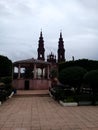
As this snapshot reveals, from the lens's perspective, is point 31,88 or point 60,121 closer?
point 60,121

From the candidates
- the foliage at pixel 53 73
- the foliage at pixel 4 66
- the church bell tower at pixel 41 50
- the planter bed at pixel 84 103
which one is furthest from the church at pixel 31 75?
the planter bed at pixel 84 103

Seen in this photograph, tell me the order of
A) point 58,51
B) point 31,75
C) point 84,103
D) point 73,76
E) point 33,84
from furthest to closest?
point 58,51 → point 31,75 → point 33,84 → point 73,76 → point 84,103

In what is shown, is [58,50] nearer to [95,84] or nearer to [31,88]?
[31,88]

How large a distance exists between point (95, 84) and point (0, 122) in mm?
9155

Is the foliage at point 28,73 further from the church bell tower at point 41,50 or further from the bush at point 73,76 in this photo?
the bush at point 73,76

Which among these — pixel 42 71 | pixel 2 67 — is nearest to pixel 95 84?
pixel 2 67

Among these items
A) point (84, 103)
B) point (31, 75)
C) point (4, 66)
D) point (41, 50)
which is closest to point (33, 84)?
point (31, 75)

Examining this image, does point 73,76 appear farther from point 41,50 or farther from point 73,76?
point 41,50

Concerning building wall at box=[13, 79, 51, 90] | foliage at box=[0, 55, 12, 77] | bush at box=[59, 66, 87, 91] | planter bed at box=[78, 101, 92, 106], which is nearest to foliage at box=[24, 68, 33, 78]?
building wall at box=[13, 79, 51, 90]

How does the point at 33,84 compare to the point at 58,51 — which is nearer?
the point at 33,84

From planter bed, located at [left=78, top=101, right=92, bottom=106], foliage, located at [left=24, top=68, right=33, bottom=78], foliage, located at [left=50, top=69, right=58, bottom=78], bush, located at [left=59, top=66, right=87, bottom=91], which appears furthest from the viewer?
foliage, located at [left=50, top=69, right=58, bottom=78]

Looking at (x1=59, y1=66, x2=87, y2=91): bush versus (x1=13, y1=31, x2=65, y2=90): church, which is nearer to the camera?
(x1=59, y1=66, x2=87, y2=91): bush

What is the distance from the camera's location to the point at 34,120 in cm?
1091

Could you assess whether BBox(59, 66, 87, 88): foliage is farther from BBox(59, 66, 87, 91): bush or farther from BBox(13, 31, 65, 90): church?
BBox(13, 31, 65, 90): church
